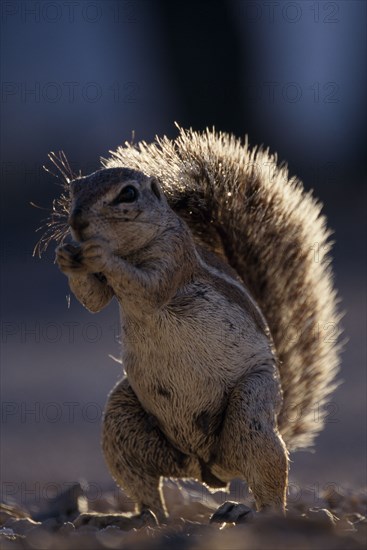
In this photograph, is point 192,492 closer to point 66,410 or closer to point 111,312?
point 66,410

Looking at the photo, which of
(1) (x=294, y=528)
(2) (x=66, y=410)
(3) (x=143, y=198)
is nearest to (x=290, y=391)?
(3) (x=143, y=198)

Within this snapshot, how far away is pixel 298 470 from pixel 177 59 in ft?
65.1

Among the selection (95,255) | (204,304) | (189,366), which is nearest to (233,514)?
(189,366)

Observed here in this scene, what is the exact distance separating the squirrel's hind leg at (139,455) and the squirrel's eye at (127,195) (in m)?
1.25

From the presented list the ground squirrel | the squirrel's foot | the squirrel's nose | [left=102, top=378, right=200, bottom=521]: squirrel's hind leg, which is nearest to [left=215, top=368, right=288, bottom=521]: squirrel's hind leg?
the ground squirrel

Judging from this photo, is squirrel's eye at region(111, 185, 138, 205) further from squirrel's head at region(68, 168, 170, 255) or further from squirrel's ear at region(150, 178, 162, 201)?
squirrel's ear at region(150, 178, 162, 201)

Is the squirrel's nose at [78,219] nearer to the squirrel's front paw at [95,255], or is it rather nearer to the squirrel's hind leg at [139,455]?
the squirrel's front paw at [95,255]

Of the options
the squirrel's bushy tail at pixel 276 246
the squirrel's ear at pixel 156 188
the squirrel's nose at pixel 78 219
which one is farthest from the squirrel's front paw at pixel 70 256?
the squirrel's bushy tail at pixel 276 246

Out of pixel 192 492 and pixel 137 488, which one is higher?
pixel 192 492

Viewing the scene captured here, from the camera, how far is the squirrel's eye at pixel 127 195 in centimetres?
520

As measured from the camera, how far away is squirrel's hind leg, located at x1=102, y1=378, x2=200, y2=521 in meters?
5.68

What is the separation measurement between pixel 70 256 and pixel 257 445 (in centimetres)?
140

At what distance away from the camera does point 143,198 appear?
5344 mm

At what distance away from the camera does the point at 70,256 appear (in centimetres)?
498
